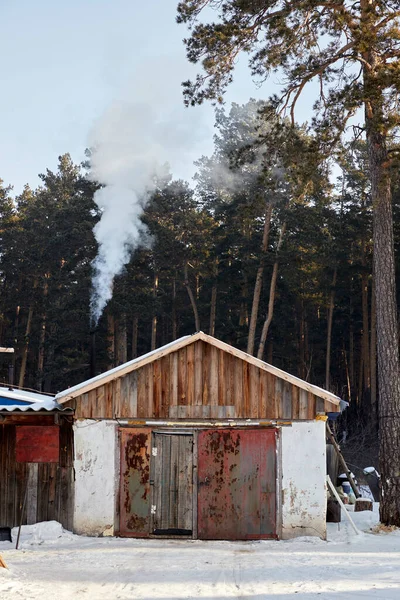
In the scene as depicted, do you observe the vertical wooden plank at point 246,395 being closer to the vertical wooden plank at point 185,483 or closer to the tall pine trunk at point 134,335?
the vertical wooden plank at point 185,483

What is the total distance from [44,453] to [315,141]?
365 inches

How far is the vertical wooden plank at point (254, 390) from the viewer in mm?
14898

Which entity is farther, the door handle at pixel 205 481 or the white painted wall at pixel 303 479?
the door handle at pixel 205 481

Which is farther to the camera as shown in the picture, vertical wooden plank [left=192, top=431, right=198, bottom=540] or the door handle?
the door handle

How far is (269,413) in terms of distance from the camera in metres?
14.9

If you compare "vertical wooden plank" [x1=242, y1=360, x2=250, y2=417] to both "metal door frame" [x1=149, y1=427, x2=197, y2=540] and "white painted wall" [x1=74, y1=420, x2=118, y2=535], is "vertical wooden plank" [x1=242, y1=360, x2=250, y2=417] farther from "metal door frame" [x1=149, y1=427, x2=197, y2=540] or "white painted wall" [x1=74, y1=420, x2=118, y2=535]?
"white painted wall" [x1=74, y1=420, x2=118, y2=535]

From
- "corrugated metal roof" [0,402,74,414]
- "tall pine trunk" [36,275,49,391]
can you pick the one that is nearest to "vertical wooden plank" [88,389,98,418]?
"corrugated metal roof" [0,402,74,414]

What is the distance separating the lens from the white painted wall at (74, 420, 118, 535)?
1455cm

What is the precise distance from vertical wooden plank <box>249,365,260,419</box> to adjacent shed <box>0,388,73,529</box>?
3789 mm

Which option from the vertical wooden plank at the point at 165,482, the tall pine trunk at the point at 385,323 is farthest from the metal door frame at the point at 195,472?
the tall pine trunk at the point at 385,323

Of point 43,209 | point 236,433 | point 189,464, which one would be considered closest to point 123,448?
point 189,464

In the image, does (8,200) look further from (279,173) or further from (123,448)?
(123,448)

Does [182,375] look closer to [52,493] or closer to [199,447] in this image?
[199,447]

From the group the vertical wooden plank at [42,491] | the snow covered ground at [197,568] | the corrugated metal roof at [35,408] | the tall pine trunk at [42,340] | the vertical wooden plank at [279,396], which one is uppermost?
the tall pine trunk at [42,340]
